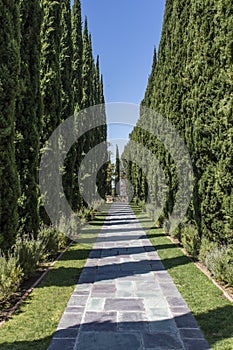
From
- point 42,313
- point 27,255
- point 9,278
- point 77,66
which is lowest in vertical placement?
point 42,313

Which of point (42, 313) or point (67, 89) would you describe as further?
point (67, 89)

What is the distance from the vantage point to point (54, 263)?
7.26 meters

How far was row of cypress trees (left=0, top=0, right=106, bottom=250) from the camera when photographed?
18.7 ft

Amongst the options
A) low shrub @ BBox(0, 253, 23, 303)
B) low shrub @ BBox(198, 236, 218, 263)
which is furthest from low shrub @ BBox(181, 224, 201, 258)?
low shrub @ BBox(0, 253, 23, 303)

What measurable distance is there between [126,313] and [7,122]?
364 cm

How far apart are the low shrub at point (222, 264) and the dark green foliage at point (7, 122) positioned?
3559 millimetres

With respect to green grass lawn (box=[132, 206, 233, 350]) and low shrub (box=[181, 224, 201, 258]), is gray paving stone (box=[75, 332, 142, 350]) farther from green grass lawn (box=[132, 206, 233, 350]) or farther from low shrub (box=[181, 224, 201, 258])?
low shrub (box=[181, 224, 201, 258])

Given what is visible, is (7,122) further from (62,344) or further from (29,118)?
(62,344)

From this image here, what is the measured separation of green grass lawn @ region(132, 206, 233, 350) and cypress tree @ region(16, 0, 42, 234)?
10.6ft

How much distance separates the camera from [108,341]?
3.38 metres

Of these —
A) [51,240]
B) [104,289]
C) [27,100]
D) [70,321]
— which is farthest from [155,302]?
[27,100]

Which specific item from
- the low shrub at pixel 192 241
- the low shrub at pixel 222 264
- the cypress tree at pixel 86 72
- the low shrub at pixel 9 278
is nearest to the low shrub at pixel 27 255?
the low shrub at pixel 9 278

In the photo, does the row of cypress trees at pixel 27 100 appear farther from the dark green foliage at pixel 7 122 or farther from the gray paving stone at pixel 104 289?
the gray paving stone at pixel 104 289

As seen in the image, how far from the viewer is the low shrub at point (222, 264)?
526 centimetres
